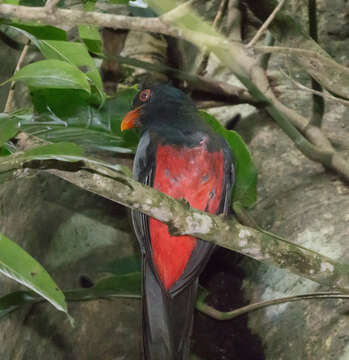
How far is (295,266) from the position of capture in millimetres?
1755

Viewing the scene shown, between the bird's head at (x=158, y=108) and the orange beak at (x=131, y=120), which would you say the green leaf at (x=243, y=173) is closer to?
the bird's head at (x=158, y=108)

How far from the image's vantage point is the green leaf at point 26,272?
48.0 inches

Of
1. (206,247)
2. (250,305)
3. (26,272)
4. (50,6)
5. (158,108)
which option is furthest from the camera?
(158,108)

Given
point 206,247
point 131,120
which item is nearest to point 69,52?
point 131,120

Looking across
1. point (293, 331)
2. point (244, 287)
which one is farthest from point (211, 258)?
point (293, 331)

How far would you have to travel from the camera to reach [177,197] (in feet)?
8.68

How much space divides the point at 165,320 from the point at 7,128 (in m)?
1.34

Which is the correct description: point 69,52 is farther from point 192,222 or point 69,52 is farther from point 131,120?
point 131,120

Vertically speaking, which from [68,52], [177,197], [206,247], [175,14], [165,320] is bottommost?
[165,320]

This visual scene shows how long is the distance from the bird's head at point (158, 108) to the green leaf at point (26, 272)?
1662mm

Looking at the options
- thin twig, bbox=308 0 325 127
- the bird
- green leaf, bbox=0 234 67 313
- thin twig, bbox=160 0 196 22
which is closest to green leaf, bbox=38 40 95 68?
thin twig, bbox=160 0 196 22

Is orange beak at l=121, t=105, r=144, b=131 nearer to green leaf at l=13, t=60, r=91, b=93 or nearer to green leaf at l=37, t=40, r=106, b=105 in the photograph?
green leaf at l=37, t=40, r=106, b=105

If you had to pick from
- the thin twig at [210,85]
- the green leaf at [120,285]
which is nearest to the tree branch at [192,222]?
the green leaf at [120,285]

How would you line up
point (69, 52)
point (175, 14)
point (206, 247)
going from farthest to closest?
point (206, 247), point (69, 52), point (175, 14)
